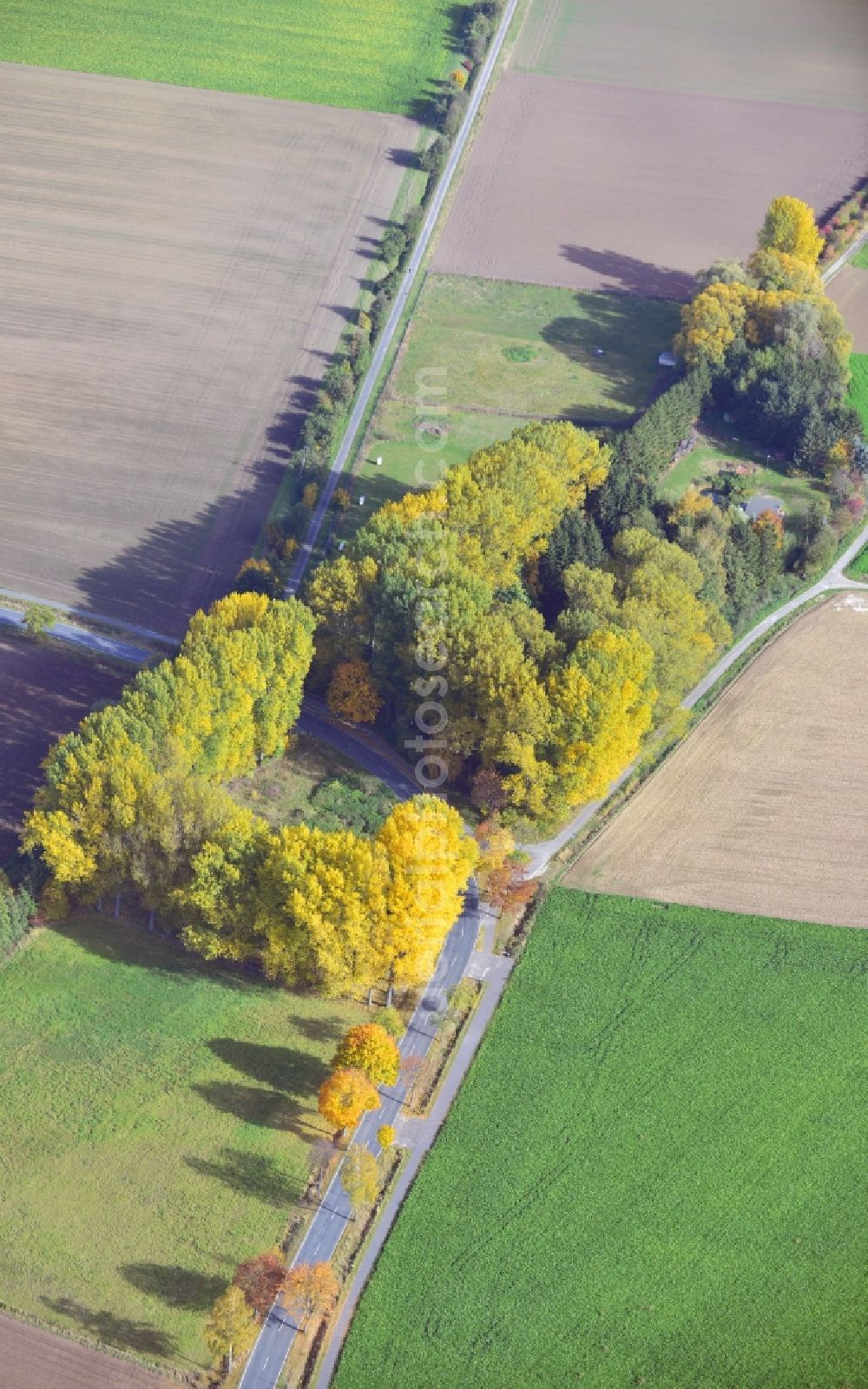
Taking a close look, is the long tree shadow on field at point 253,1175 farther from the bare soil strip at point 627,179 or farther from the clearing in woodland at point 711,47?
the clearing in woodland at point 711,47

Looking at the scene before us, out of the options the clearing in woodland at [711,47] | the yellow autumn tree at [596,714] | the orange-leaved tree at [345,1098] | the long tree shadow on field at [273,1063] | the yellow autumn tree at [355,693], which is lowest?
the long tree shadow on field at [273,1063]

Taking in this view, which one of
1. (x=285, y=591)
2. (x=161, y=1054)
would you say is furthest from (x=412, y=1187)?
(x=285, y=591)

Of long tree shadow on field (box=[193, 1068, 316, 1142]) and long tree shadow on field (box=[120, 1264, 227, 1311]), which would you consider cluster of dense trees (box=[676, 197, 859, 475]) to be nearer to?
long tree shadow on field (box=[193, 1068, 316, 1142])

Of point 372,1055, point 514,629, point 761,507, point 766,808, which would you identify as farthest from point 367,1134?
point 761,507

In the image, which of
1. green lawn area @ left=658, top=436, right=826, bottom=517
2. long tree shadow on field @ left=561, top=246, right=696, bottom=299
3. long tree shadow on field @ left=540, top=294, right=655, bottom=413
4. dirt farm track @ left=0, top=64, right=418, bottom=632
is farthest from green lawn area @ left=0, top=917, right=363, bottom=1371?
long tree shadow on field @ left=561, top=246, right=696, bottom=299

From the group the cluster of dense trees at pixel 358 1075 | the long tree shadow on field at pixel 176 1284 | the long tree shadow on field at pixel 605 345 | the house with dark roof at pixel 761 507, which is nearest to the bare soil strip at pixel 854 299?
the long tree shadow on field at pixel 605 345

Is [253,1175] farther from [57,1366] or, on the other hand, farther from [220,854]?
[220,854]
